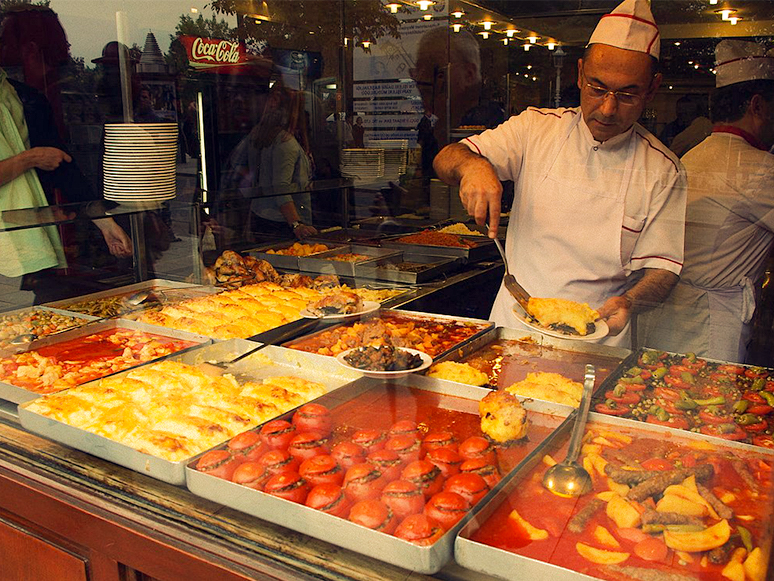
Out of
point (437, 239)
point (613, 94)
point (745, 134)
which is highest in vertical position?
point (613, 94)

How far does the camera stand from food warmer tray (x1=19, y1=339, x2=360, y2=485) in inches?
67.9

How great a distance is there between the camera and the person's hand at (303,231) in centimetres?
401

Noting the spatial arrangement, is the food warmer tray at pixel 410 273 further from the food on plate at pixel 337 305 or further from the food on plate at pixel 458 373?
the food on plate at pixel 458 373

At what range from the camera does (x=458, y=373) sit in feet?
7.44

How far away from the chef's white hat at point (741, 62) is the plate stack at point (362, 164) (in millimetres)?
1410

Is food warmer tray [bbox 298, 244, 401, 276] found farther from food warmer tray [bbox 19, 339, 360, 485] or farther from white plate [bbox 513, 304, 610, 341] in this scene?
white plate [bbox 513, 304, 610, 341]

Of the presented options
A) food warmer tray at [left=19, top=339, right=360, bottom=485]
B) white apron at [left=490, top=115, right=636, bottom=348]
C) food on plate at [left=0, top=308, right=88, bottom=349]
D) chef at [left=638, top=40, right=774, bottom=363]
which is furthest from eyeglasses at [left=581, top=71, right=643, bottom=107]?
food on plate at [left=0, top=308, right=88, bottom=349]

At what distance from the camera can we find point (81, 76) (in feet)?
12.2

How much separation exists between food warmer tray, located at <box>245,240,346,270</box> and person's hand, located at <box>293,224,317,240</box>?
0.12ft

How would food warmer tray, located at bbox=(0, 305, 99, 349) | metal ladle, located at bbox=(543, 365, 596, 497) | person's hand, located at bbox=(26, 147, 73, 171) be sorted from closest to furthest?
metal ladle, located at bbox=(543, 365, 596, 497) < food warmer tray, located at bbox=(0, 305, 99, 349) < person's hand, located at bbox=(26, 147, 73, 171)

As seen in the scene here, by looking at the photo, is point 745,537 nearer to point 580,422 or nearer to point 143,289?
point 580,422

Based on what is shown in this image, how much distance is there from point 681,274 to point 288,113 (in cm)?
251

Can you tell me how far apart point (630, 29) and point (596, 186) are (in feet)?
1.73

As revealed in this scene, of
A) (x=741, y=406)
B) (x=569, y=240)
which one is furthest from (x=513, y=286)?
(x=741, y=406)
